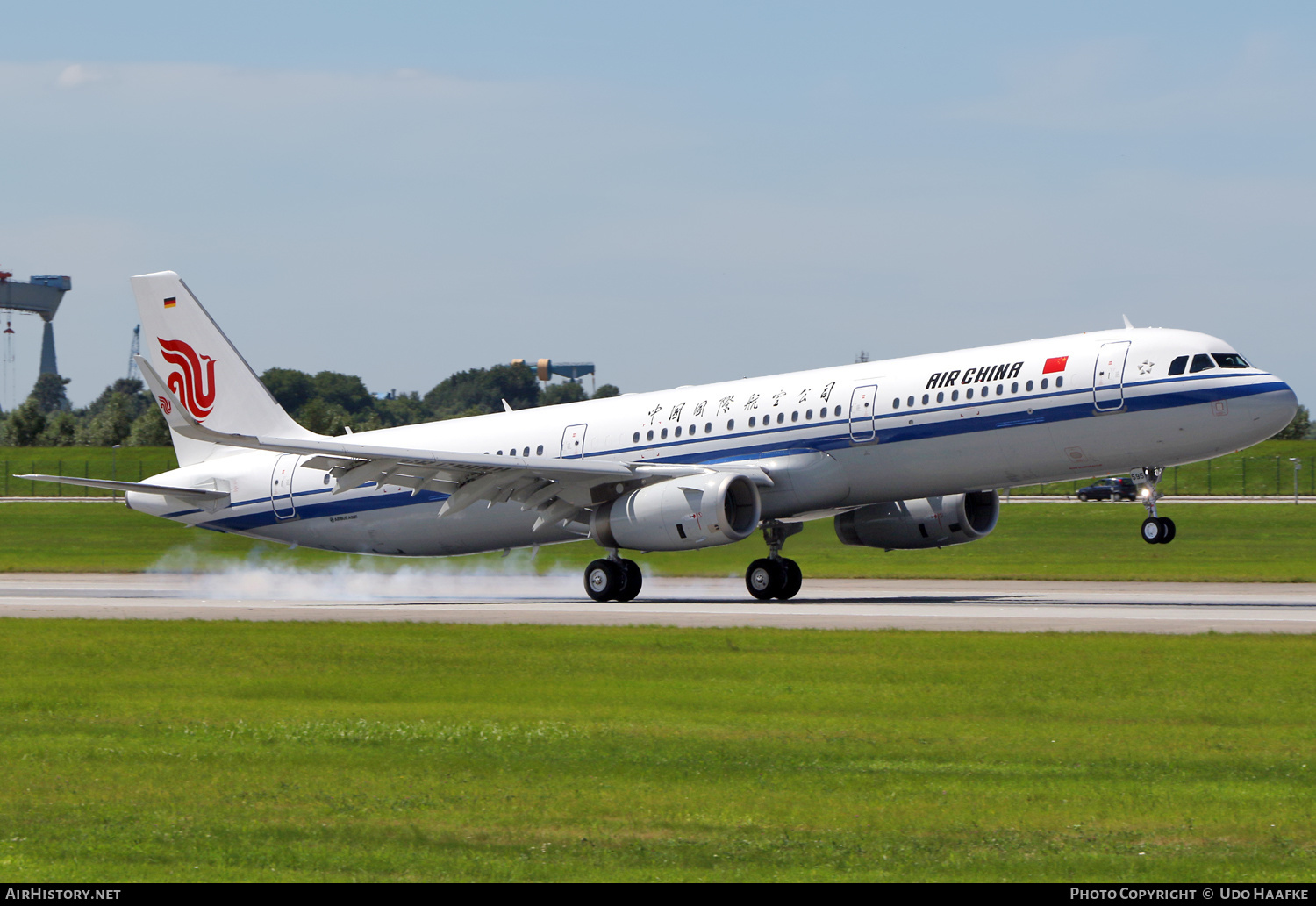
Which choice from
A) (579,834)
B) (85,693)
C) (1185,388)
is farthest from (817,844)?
(1185,388)

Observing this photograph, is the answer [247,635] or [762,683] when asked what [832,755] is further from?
[247,635]

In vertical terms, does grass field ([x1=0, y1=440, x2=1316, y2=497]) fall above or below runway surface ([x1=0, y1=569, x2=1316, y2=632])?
above

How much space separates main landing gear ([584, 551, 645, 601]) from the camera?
3541cm

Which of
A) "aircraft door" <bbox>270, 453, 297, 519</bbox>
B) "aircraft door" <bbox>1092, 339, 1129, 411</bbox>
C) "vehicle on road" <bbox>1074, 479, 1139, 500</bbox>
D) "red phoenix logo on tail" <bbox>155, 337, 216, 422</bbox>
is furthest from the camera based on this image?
"vehicle on road" <bbox>1074, 479, 1139, 500</bbox>

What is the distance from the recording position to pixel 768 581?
120 ft

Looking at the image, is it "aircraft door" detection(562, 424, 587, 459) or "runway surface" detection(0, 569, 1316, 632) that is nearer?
"runway surface" detection(0, 569, 1316, 632)

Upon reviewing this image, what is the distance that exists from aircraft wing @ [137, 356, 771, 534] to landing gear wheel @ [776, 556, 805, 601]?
11.6 feet

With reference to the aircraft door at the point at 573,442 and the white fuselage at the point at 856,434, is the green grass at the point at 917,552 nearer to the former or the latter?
the white fuselage at the point at 856,434

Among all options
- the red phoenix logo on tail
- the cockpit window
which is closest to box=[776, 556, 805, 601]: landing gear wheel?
the cockpit window

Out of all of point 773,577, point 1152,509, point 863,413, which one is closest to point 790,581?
point 773,577

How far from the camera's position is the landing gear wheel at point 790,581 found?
120ft

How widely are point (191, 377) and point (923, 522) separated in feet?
66.9

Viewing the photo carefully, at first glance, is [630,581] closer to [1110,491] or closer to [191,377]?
[191,377]

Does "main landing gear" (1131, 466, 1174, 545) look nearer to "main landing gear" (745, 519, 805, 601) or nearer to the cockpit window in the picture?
the cockpit window
